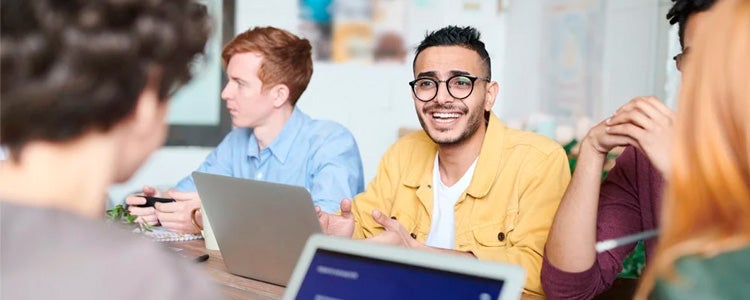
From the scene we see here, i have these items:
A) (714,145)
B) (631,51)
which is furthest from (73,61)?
(631,51)

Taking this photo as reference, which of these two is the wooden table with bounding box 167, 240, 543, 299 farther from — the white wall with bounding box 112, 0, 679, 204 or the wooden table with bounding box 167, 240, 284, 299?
the white wall with bounding box 112, 0, 679, 204

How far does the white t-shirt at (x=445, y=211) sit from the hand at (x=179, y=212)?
2.16 ft

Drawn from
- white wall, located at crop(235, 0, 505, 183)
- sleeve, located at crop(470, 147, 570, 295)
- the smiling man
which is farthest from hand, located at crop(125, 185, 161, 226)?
white wall, located at crop(235, 0, 505, 183)

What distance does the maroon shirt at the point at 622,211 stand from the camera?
1874mm

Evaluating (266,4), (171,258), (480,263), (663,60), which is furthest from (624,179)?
(266,4)

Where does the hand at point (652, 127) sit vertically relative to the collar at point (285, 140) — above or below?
above

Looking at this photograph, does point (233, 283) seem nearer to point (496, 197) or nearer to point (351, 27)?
point (496, 197)

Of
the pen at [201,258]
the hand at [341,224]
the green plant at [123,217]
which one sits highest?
the hand at [341,224]

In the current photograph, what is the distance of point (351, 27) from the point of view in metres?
4.87

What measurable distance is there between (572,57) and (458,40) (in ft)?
7.09

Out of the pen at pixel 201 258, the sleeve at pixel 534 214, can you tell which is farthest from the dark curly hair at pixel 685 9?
the pen at pixel 201 258

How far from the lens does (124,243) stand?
2.59ft

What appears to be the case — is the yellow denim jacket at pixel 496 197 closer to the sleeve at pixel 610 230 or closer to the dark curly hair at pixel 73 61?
the sleeve at pixel 610 230

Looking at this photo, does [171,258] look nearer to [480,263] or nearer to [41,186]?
[41,186]
